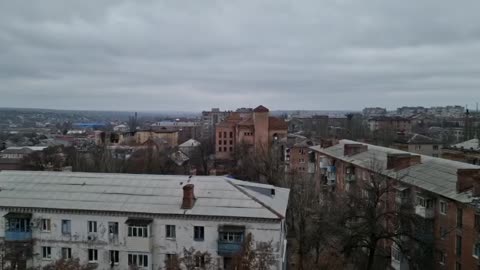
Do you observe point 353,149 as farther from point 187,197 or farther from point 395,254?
point 187,197

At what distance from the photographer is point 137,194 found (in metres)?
22.8

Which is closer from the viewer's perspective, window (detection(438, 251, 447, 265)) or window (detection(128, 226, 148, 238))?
window (detection(128, 226, 148, 238))

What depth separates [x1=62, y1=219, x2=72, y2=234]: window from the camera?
22031mm

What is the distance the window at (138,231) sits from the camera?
21128 mm

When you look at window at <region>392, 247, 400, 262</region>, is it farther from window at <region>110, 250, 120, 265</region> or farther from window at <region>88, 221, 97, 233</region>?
window at <region>88, 221, 97, 233</region>

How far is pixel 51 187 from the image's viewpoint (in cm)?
2400

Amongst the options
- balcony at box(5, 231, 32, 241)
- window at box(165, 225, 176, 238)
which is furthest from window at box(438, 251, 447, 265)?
balcony at box(5, 231, 32, 241)

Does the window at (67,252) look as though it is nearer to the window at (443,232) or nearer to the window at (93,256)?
the window at (93,256)

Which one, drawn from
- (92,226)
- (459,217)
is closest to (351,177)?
(459,217)

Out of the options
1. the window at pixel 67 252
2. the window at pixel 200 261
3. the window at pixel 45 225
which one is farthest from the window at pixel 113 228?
the window at pixel 200 261

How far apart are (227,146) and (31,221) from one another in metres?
69.6

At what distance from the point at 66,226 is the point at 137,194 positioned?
3.76 meters

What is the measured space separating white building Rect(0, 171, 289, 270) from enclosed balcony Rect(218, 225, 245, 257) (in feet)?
0.15

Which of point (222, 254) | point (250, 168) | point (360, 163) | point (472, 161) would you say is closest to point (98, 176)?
point (222, 254)
